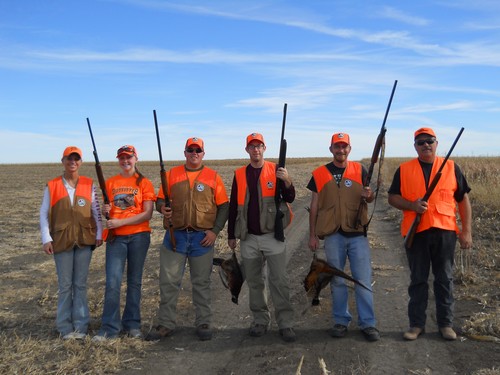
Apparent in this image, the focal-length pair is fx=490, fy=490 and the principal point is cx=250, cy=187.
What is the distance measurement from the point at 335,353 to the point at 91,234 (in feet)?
9.96

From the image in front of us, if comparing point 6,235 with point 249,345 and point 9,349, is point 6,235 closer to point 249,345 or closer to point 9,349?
point 9,349

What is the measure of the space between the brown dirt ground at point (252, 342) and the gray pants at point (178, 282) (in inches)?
11.0

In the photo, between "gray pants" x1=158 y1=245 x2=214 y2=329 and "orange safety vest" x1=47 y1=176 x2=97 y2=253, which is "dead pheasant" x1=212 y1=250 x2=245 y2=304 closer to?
"gray pants" x1=158 y1=245 x2=214 y2=329

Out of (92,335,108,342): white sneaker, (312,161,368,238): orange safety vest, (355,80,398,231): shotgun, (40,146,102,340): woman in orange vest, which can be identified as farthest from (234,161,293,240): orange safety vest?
(92,335,108,342): white sneaker

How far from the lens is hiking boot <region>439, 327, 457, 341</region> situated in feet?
17.7

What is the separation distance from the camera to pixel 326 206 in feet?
18.9

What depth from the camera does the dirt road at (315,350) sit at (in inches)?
189

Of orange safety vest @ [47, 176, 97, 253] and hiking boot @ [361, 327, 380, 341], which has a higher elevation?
orange safety vest @ [47, 176, 97, 253]

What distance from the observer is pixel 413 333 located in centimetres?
546

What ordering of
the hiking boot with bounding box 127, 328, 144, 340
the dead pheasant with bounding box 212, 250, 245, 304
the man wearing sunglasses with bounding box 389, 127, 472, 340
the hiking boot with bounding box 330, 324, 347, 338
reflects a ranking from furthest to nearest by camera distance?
the dead pheasant with bounding box 212, 250, 245, 304, the hiking boot with bounding box 127, 328, 144, 340, the hiking boot with bounding box 330, 324, 347, 338, the man wearing sunglasses with bounding box 389, 127, 472, 340

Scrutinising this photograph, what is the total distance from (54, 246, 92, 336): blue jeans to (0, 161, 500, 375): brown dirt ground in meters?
0.27

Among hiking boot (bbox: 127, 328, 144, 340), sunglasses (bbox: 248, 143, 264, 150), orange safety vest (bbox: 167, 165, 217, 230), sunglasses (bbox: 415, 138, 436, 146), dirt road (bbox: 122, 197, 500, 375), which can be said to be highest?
sunglasses (bbox: 248, 143, 264, 150)

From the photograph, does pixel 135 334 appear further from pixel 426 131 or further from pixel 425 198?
pixel 426 131

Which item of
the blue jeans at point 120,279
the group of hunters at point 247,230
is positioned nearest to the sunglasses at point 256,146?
the group of hunters at point 247,230
